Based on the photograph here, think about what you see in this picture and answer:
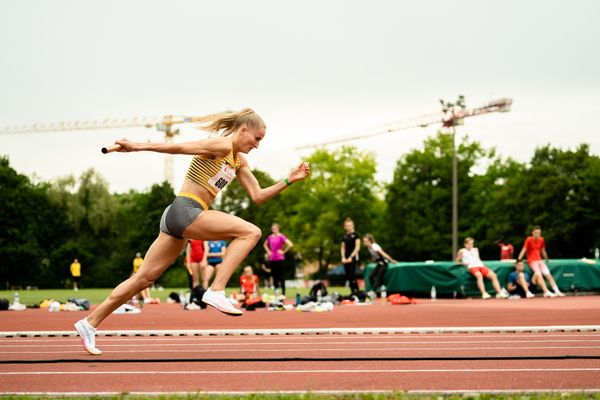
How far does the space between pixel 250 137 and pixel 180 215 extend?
3.11ft

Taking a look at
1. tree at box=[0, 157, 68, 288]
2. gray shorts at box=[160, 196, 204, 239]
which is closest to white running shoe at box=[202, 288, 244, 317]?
gray shorts at box=[160, 196, 204, 239]

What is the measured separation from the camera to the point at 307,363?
7.53 m

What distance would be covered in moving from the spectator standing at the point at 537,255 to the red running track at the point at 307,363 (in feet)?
44.9

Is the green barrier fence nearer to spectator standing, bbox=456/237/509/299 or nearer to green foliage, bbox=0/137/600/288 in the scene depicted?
spectator standing, bbox=456/237/509/299

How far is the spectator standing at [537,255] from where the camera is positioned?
23984 millimetres

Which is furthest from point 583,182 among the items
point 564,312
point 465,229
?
point 564,312

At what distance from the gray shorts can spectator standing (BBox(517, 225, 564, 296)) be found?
17559 mm

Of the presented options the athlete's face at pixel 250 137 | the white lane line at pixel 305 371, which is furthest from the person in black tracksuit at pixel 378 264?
the white lane line at pixel 305 371

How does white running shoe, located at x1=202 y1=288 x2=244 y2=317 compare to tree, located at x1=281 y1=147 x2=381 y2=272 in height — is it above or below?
below

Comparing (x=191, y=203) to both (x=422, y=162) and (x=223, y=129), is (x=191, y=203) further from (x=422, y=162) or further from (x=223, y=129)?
(x=422, y=162)

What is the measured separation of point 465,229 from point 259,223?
2269cm

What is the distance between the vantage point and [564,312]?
16.0 meters

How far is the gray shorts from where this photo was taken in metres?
7.50

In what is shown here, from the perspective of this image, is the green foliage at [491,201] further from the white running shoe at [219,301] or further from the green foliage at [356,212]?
the white running shoe at [219,301]
